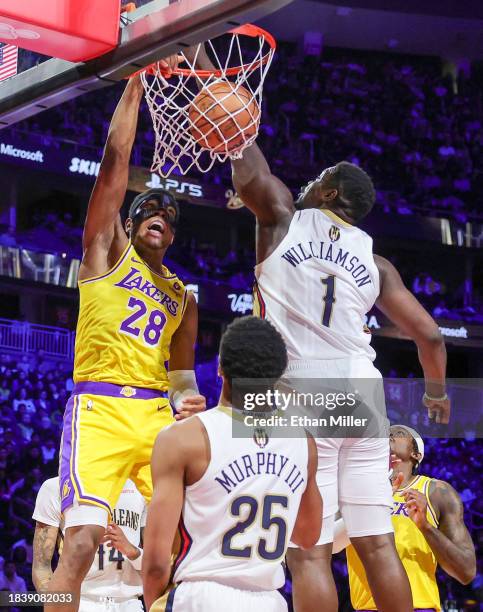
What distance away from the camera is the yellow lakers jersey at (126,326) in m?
4.71

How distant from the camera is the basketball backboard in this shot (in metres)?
3.67

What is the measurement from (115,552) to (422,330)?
265 centimetres

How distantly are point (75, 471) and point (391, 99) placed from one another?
2087 cm

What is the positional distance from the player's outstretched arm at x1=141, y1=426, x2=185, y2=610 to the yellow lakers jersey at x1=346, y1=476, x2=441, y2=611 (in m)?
2.42

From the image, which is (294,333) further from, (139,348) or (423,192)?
(423,192)

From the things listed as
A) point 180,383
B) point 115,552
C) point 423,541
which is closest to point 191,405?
point 180,383

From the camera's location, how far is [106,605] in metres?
5.88

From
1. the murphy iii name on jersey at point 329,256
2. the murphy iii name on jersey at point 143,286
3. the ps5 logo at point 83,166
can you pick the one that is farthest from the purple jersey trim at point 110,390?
the ps5 logo at point 83,166

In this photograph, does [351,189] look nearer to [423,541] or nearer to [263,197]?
[263,197]

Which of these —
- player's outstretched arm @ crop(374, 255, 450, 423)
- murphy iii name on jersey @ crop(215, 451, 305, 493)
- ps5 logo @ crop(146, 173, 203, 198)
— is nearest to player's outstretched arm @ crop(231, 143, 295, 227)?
player's outstretched arm @ crop(374, 255, 450, 423)

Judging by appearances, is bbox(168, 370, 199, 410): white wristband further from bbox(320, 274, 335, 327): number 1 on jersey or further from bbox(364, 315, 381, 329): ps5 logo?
bbox(364, 315, 381, 329): ps5 logo

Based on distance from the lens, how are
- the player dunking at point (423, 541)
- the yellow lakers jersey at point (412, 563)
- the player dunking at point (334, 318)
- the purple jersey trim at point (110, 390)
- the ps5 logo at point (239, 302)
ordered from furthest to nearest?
the ps5 logo at point (239, 302) → the yellow lakers jersey at point (412, 563) → the player dunking at point (423, 541) → the purple jersey trim at point (110, 390) → the player dunking at point (334, 318)

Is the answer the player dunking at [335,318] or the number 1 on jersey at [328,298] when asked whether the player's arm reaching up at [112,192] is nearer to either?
the player dunking at [335,318]

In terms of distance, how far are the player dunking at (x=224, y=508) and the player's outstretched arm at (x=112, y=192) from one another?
1.68m
